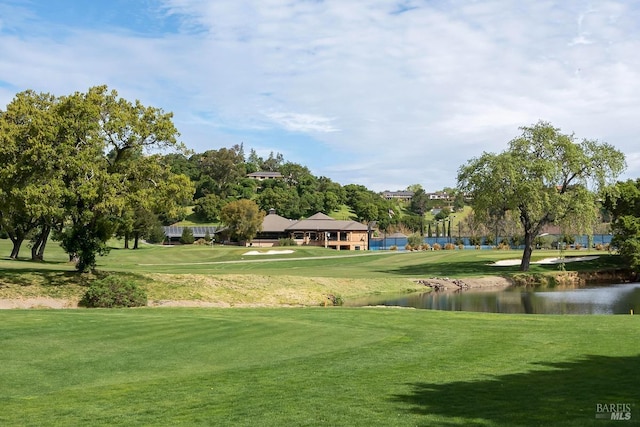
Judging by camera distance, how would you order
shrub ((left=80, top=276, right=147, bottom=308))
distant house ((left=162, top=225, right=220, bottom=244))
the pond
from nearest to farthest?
shrub ((left=80, top=276, right=147, bottom=308)) < the pond < distant house ((left=162, top=225, right=220, bottom=244))

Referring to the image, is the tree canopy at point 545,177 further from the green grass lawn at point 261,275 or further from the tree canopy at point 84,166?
the tree canopy at point 84,166

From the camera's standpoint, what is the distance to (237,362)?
1391cm

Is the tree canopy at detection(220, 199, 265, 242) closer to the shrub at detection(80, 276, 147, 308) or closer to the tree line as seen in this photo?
the tree line

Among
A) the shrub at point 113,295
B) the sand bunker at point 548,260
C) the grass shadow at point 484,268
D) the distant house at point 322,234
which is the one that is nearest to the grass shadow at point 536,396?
the shrub at point 113,295

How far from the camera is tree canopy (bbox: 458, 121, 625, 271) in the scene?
169 ft

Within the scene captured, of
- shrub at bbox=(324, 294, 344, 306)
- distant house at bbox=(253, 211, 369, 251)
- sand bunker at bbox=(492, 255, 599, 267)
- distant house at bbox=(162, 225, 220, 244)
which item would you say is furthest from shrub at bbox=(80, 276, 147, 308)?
distant house at bbox=(162, 225, 220, 244)

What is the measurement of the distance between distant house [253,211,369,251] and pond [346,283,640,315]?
64.3 m

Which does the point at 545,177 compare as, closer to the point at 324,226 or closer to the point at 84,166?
the point at 84,166

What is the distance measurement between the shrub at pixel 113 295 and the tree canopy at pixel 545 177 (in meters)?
33.6

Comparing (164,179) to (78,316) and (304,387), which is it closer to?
(78,316)

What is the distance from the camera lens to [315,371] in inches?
497

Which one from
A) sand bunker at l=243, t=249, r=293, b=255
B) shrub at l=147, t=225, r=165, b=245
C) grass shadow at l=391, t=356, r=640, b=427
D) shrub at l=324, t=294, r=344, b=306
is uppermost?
shrub at l=147, t=225, r=165, b=245

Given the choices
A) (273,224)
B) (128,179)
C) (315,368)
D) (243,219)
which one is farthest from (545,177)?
(273,224)

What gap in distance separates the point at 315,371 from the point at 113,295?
802 inches
